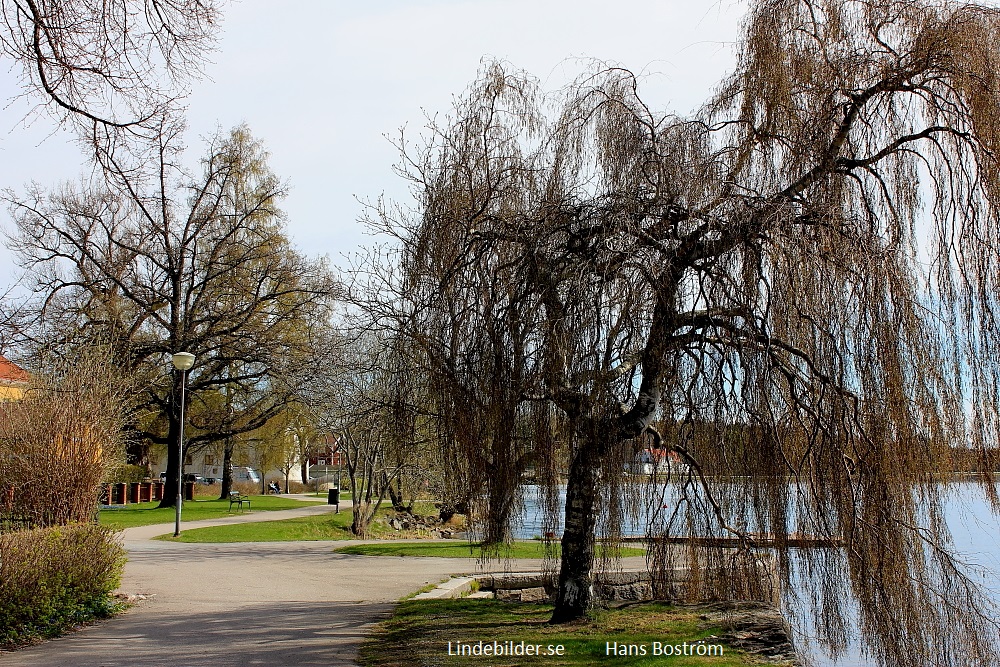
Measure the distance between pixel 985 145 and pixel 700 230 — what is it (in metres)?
2.46

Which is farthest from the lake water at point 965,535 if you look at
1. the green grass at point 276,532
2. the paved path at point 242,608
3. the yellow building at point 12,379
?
the green grass at point 276,532

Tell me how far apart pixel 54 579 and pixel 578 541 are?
6102mm

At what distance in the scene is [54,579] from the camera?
31.9 feet

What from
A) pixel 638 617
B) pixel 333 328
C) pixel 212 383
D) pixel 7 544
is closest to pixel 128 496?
pixel 212 383

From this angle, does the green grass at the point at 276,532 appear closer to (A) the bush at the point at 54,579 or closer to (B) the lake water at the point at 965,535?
(A) the bush at the point at 54,579

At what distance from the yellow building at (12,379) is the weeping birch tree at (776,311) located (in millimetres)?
10412

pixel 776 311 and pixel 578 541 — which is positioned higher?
pixel 776 311

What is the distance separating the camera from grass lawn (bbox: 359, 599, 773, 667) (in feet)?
26.1

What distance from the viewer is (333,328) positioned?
3030 centimetres

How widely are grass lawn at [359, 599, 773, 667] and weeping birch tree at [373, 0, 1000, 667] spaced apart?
0.63 m

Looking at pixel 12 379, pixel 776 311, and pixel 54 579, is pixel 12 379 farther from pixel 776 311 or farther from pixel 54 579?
pixel 776 311

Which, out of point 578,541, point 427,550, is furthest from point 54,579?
point 427,550

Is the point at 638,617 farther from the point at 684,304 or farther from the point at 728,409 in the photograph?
the point at 684,304

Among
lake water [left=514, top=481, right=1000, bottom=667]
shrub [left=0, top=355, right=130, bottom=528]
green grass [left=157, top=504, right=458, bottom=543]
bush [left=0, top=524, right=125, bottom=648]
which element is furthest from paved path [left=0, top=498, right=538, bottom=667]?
lake water [left=514, top=481, right=1000, bottom=667]
